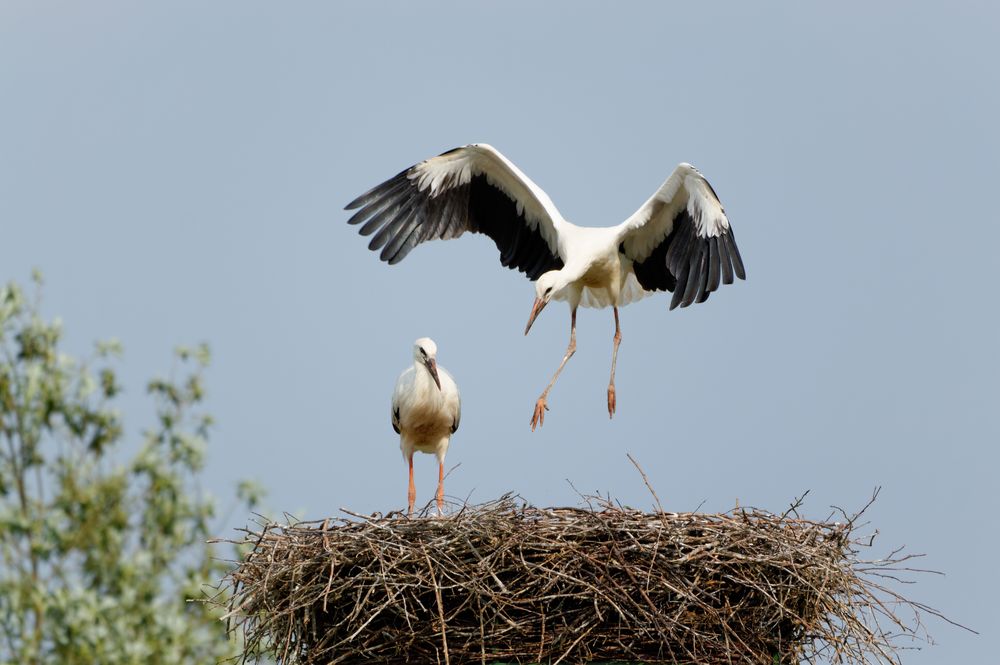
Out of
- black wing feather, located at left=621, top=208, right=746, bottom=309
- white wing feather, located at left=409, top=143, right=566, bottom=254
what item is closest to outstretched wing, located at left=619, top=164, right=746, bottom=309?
black wing feather, located at left=621, top=208, right=746, bottom=309

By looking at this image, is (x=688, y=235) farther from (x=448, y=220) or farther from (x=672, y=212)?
(x=448, y=220)

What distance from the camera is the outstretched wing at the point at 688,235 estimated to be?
31.1 feet

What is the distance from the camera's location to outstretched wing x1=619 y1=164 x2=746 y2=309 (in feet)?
31.1

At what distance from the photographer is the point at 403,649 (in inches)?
274

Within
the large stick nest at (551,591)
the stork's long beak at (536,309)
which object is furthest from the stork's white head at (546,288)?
the large stick nest at (551,591)

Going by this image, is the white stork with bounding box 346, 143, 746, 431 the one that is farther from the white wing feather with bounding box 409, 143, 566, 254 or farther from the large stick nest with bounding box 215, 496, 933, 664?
the large stick nest with bounding box 215, 496, 933, 664

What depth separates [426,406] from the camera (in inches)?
374

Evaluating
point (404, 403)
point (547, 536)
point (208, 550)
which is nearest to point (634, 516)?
point (547, 536)

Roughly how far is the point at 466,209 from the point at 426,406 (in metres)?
1.80

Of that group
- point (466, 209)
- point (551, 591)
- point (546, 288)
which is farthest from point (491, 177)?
point (551, 591)

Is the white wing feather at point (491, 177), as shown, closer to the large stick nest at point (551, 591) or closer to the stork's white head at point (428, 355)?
the stork's white head at point (428, 355)

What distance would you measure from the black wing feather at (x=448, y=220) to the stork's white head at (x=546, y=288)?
87 centimetres

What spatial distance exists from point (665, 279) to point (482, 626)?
165 inches

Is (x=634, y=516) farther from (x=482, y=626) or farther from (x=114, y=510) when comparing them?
(x=114, y=510)
